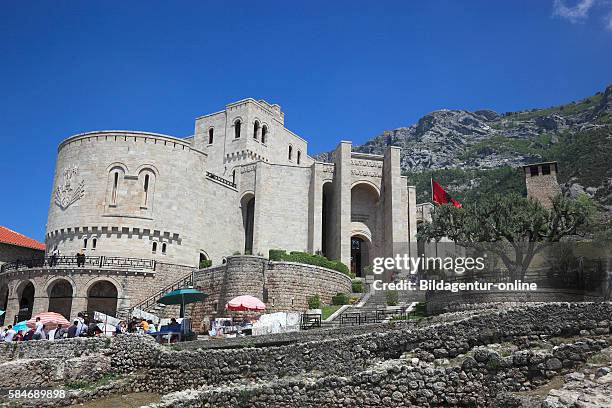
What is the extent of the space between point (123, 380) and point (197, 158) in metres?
25.4

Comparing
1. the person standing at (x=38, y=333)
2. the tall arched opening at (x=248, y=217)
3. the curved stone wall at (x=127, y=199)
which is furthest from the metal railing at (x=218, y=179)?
the person standing at (x=38, y=333)

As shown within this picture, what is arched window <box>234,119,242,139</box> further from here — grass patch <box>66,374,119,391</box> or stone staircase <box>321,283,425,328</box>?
grass patch <box>66,374,119,391</box>

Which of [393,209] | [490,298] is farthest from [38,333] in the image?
[393,209]

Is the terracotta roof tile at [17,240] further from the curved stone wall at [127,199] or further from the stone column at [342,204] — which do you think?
the stone column at [342,204]

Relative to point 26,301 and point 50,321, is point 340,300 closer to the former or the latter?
point 50,321

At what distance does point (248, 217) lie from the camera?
152ft

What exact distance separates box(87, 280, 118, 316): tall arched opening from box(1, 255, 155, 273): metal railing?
1.36 metres

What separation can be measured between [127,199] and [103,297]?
7.12 metres

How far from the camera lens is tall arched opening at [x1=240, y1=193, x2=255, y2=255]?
45.1 m

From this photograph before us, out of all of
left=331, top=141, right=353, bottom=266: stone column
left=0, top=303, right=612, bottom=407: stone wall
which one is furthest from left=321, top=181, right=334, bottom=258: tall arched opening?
left=0, top=303, right=612, bottom=407: stone wall

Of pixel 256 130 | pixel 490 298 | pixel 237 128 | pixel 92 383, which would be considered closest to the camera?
pixel 92 383

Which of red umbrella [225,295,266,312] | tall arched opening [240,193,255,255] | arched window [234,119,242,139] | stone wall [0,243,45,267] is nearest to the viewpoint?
red umbrella [225,295,266,312]

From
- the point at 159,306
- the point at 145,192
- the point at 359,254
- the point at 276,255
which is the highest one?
the point at 145,192

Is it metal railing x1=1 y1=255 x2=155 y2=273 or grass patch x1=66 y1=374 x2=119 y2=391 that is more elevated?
metal railing x1=1 y1=255 x2=155 y2=273
